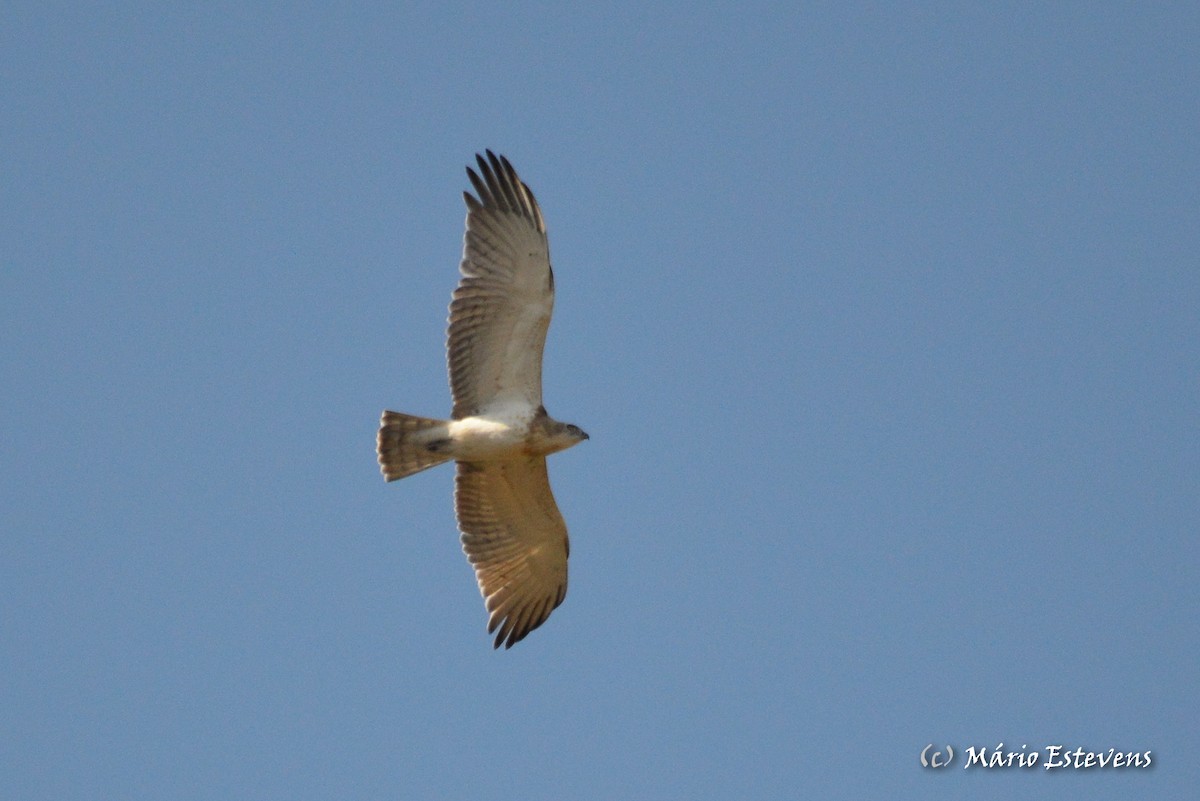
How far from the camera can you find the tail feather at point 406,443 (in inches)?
531

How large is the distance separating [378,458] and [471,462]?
813 millimetres

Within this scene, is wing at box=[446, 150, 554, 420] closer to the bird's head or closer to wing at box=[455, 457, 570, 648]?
the bird's head

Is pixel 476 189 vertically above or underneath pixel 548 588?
above

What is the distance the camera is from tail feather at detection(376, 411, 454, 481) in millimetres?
13492

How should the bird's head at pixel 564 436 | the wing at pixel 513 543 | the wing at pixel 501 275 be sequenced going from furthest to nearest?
the wing at pixel 513 543 < the bird's head at pixel 564 436 < the wing at pixel 501 275

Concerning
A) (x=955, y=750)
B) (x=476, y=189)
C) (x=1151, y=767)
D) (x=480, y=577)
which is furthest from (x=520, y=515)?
(x=1151, y=767)

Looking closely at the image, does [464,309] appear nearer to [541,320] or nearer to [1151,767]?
[541,320]

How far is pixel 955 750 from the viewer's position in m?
14.5

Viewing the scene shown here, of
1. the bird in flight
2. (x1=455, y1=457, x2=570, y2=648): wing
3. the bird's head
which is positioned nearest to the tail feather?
the bird in flight

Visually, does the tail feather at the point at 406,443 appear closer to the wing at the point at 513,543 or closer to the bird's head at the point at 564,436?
the wing at the point at 513,543

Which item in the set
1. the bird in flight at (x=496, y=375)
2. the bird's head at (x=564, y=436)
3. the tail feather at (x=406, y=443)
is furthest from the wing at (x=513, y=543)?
the tail feather at (x=406, y=443)

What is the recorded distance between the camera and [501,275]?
1334 cm

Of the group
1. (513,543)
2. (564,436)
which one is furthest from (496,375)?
(513,543)

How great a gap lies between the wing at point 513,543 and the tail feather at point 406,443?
22.3 inches
